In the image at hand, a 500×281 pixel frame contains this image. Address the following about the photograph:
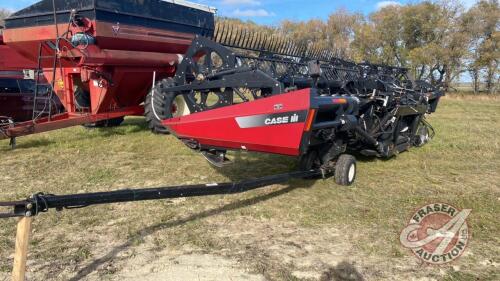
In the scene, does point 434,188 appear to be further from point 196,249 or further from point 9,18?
point 9,18

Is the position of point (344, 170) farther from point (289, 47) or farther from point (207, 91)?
point (289, 47)

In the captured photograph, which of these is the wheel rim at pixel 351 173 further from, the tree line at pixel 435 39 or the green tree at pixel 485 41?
the green tree at pixel 485 41

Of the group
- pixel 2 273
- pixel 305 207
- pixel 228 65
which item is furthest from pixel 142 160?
A: pixel 2 273

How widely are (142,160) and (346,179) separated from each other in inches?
121

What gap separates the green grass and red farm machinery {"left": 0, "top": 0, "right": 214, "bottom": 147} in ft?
2.32

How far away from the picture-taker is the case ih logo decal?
3775 millimetres

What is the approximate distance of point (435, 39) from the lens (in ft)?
116

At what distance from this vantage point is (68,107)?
812 cm

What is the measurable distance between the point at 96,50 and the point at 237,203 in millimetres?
4377

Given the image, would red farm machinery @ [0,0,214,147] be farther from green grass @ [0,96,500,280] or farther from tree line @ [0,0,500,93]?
tree line @ [0,0,500,93]

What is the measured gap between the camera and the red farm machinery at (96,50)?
7.29m

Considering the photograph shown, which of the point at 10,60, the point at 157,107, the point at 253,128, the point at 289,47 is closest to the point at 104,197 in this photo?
the point at 253,128

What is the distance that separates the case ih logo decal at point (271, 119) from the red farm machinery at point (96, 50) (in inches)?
130

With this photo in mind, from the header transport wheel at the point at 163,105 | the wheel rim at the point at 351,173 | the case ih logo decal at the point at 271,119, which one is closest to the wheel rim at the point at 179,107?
the header transport wheel at the point at 163,105
